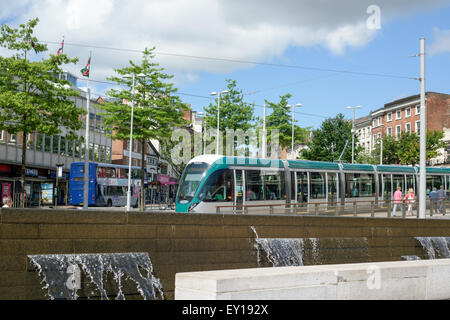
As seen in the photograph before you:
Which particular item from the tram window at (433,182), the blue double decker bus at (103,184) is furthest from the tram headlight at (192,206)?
the blue double decker bus at (103,184)

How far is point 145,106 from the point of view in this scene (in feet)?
135

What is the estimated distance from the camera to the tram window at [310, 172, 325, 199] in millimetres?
29828

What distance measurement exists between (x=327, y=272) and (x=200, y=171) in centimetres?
1769

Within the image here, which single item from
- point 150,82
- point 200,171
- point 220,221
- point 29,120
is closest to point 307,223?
point 220,221

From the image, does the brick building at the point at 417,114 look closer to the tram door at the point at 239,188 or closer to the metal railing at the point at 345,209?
the metal railing at the point at 345,209

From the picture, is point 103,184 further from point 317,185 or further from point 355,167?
point 355,167

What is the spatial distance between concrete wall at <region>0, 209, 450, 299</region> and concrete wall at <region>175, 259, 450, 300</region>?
3156 millimetres

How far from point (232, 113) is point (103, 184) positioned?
582 inches

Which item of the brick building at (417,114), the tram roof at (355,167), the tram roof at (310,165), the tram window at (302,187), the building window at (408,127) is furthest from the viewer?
the building window at (408,127)

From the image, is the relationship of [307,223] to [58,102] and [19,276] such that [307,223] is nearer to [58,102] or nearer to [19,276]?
[19,276]

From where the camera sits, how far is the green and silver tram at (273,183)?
2512cm

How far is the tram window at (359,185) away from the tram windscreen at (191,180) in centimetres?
1050

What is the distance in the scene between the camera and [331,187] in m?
31.0

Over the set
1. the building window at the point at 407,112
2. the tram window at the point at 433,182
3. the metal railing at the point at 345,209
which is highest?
the building window at the point at 407,112
